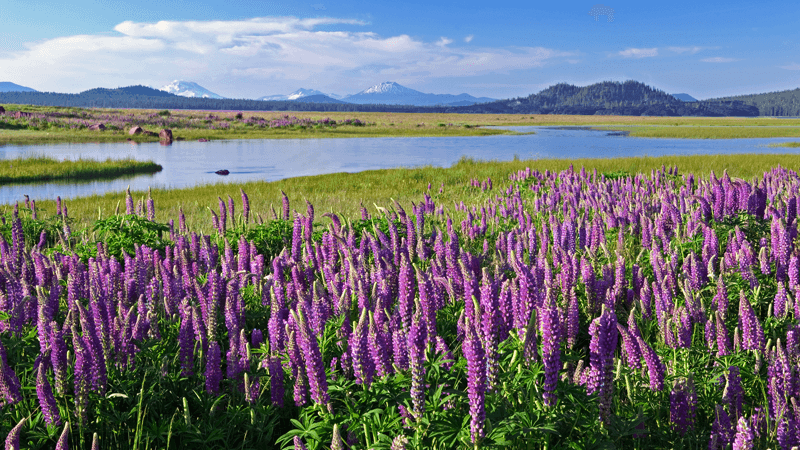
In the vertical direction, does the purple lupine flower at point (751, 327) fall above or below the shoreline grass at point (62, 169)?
below

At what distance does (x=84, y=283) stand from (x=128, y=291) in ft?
1.66

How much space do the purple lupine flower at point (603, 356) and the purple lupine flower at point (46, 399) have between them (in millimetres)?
2989

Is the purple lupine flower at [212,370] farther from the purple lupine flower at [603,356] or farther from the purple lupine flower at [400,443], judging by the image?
the purple lupine flower at [603,356]

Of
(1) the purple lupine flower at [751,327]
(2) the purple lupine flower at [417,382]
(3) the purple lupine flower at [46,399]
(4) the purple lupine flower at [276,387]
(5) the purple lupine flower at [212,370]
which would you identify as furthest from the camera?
(1) the purple lupine flower at [751,327]

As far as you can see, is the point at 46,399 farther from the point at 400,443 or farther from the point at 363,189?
the point at 363,189

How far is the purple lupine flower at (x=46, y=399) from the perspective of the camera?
117 inches

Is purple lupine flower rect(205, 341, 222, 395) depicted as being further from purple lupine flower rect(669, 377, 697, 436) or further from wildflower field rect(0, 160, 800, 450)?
purple lupine flower rect(669, 377, 697, 436)

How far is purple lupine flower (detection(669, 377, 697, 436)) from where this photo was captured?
10.1ft

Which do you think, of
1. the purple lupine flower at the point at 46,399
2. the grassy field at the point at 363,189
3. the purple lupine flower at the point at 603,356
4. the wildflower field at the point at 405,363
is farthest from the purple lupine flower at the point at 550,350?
the grassy field at the point at 363,189

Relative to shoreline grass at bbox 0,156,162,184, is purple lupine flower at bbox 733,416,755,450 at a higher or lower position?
lower

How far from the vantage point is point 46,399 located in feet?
9.83

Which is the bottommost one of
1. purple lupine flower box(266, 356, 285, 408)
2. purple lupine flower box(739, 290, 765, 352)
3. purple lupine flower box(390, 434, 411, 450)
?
purple lupine flower box(266, 356, 285, 408)

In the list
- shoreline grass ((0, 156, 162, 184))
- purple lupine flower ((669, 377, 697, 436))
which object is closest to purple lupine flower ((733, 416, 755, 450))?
purple lupine flower ((669, 377, 697, 436))

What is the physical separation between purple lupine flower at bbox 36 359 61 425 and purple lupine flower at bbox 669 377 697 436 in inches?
138
